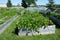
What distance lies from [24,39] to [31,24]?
171 centimetres

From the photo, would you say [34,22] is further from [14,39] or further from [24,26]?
[14,39]

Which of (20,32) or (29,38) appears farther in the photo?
(20,32)

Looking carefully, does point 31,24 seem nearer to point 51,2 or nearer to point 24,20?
point 24,20

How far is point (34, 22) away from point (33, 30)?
2.08ft

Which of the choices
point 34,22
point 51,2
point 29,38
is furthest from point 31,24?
point 51,2

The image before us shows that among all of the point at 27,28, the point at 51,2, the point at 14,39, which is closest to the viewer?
the point at 14,39

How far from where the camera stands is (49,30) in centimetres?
1211

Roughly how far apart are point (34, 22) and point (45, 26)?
87 centimetres

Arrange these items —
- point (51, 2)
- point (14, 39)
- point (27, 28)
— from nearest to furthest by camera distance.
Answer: point (14, 39) < point (27, 28) < point (51, 2)

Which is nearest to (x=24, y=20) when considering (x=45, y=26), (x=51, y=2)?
(x=45, y=26)

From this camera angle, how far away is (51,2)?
7206 cm

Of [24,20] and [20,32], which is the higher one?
[24,20]

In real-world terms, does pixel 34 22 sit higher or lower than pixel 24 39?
higher

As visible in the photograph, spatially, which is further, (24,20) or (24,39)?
(24,20)
